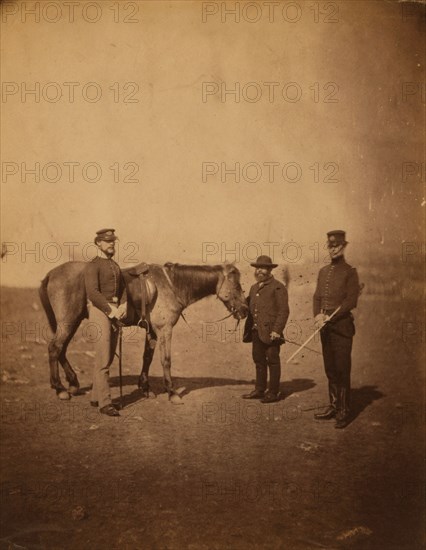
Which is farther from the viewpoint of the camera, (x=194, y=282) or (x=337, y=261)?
(x=194, y=282)

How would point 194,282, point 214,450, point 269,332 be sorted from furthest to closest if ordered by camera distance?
1. point 194,282
2. point 269,332
3. point 214,450

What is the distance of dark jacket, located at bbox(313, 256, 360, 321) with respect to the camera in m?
3.08

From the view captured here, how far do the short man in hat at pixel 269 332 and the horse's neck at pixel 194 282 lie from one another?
0.27m

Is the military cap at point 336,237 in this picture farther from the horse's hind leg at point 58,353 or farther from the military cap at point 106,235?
the horse's hind leg at point 58,353

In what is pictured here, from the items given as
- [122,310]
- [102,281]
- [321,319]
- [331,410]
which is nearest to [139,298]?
[122,310]

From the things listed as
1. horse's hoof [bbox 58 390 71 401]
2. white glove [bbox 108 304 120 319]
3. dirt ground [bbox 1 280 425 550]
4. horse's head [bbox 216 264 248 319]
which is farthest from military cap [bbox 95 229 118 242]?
horse's hoof [bbox 58 390 71 401]

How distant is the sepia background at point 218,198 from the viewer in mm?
3049

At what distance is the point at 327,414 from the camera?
10.1ft

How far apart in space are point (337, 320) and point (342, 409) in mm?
493

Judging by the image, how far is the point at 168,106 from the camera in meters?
3.09

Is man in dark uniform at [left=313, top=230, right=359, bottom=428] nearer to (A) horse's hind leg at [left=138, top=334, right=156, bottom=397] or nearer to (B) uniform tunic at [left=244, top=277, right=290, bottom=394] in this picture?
(B) uniform tunic at [left=244, top=277, right=290, bottom=394]

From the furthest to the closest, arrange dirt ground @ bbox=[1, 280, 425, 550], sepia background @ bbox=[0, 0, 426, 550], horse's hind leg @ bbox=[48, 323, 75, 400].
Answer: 1. horse's hind leg @ bbox=[48, 323, 75, 400]
2. sepia background @ bbox=[0, 0, 426, 550]
3. dirt ground @ bbox=[1, 280, 425, 550]

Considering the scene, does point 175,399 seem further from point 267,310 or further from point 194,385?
point 267,310

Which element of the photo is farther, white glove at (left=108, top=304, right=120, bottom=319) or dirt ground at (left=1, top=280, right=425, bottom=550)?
white glove at (left=108, top=304, right=120, bottom=319)
